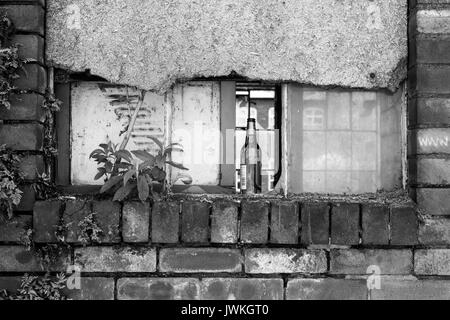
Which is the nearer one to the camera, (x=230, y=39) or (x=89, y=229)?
(x=89, y=229)

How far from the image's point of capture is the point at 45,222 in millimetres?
2059

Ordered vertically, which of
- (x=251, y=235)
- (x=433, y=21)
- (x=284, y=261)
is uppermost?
(x=433, y=21)

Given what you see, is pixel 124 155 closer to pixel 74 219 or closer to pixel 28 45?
pixel 74 219

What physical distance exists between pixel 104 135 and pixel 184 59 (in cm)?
53

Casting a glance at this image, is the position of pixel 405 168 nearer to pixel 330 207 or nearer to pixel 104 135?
pixel 330 207

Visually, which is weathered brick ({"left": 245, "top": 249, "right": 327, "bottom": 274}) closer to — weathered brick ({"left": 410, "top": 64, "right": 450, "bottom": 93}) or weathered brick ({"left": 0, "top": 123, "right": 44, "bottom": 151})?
weathered brick ({"left": 410, "top": 64, "right": 450, "bottom": 93})

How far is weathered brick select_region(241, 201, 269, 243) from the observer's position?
6.87ft

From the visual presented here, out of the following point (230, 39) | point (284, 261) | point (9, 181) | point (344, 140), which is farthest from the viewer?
point (344, 140)

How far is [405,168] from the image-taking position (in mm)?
2299

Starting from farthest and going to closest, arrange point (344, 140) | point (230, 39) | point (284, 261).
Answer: point (344, 140) → point (230, 39) → point (284, 261)

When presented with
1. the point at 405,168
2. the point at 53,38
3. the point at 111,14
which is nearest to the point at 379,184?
the point at 405,168

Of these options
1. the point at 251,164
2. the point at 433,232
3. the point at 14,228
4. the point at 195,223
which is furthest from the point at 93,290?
the point at 433,232

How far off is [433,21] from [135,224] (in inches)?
63.0

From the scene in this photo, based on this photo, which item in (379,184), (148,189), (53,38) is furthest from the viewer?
(379,184)
